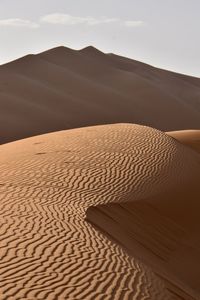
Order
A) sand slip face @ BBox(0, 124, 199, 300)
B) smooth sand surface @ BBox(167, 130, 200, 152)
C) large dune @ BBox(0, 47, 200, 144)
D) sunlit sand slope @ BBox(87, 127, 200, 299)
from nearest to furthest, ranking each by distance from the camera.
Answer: sand slip face @ BBox(0, 124, 199, 300) → sunlit sand slope @ BBox(87, 127, 200, 299) → smooth sand surface @ BBox(167, 130, 200, 152) → large dune @ BBox(0, 47, 200, 144)

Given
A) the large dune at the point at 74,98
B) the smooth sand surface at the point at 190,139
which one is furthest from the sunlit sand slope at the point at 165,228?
the large dune at the point at 74,98

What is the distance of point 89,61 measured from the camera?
278ft

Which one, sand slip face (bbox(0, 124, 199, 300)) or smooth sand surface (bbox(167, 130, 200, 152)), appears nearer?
sand slip face (bbox(0, 124, 199, 300))

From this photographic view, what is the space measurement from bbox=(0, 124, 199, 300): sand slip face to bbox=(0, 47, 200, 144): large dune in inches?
764

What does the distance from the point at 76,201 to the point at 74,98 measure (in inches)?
1817

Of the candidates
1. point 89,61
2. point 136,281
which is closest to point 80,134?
point 136,281

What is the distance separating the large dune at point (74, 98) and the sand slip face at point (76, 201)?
1941 centimetres

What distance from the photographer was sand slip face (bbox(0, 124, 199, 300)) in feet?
24.1

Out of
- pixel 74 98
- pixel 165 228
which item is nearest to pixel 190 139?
pixel 165 228

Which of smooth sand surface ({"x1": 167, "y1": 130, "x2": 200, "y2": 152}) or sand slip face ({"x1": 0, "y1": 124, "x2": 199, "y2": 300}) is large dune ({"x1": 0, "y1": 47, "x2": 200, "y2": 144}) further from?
sand slip face ({"x1": 0, "y1": 124, "x2": 199, "y2": 300})

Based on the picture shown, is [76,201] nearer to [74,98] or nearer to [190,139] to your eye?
[190,139]

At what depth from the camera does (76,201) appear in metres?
11.8

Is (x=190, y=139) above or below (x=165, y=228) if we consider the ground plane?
above

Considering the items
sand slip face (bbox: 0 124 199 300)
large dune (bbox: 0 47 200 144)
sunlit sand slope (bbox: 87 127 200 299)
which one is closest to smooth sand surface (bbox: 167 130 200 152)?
sand slip face (bbox: 0 124 199 300)
